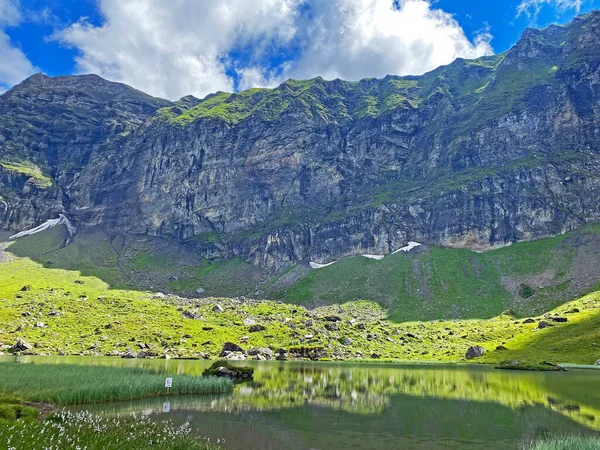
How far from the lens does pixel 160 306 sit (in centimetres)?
16212

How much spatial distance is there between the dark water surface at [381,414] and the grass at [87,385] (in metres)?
2.04

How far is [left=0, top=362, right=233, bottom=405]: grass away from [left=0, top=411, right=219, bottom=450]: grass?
1140 cm

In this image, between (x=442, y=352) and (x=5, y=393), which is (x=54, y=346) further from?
(x=442, y=352)

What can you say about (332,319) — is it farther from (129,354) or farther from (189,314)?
(129,354)

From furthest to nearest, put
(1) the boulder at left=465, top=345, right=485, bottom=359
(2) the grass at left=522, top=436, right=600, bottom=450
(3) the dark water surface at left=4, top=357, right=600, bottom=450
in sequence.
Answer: (1) the boulder at left=465, top=345, right=485, bottom=359
(3) the dark water surface at left=4, top=357, right=600, bottom=450
(2) the grass at left=522, top=436, right=600, bottom=450

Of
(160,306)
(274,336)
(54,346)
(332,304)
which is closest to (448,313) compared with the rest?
(332,304)

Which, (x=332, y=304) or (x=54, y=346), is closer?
(x=54, y=346)

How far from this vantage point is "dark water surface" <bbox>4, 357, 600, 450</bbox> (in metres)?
25.1

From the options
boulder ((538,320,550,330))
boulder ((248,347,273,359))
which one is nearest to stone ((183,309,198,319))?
boulder ((248,347,273,359))

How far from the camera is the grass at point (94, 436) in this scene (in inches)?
666

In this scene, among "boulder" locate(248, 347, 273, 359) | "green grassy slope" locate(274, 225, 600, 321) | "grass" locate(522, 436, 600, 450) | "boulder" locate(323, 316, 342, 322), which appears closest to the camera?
"grass" locate(522, 436, 600, 450)

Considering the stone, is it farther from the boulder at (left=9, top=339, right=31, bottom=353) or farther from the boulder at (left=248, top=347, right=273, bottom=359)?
the boulder at (left=9, top=339, right=31, bottom=353)

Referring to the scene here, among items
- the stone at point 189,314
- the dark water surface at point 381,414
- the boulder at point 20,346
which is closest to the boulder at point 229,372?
the dark water surface at point 381,414

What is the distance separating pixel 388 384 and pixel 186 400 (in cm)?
2843
